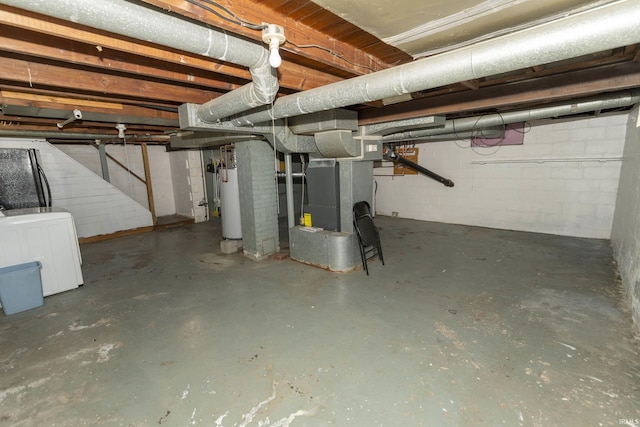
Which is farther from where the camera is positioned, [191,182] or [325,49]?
[191,182]

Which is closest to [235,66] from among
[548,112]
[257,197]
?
[257,197]

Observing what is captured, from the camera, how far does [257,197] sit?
13.2ft

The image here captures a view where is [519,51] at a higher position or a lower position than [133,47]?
lower

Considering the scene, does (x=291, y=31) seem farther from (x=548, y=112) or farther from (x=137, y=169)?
(x=137, y=169)

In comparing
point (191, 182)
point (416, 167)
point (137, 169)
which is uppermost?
point (137, 169)

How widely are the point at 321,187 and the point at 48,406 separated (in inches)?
121

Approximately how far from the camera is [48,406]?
161 centimetres

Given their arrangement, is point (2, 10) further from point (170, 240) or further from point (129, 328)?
point (170, 240)

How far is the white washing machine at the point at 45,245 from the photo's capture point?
2781mm

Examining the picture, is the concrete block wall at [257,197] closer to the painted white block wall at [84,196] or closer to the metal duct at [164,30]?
the metal duct at [164,30]

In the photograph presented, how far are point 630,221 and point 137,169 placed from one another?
30.8ft

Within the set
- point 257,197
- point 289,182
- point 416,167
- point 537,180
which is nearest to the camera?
point 289,182

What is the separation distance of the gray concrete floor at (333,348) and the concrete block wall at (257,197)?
641mm

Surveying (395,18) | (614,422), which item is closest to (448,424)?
(614,422)
